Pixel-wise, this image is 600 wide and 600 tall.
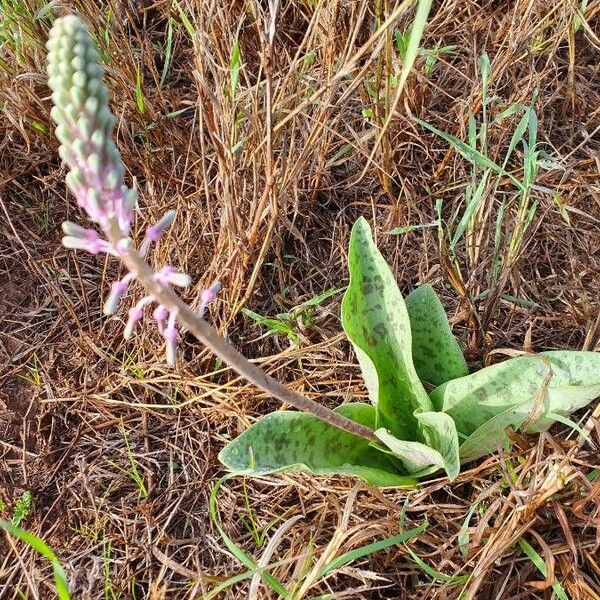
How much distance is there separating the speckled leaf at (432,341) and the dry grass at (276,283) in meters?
0.14

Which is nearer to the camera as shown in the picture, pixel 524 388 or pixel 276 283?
pixel 524 388

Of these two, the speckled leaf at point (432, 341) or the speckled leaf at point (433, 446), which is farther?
the speckled leaf at point (432, 341)

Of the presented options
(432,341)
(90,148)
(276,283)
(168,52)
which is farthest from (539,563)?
(168,52)

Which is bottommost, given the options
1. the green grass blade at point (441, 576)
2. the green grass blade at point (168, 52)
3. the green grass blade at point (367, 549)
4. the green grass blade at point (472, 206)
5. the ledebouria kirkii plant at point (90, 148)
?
the green grass blade at point (441, 576)

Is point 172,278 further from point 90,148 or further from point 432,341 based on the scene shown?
point 432,341

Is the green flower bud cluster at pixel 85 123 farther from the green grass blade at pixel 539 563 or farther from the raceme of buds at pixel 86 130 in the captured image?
the green grass blade at pixel 539 563

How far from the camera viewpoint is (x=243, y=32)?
104 inches

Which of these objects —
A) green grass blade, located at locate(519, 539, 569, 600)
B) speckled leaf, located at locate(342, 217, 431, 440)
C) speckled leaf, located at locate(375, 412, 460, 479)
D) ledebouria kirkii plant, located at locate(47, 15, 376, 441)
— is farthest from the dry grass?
ledebouria kirkii plant, located at locate(47, 15, 376, 441)

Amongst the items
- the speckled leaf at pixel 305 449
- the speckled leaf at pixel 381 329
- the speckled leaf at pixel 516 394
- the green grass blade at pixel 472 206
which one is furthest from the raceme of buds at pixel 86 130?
the green grass blade at pixel 472 206

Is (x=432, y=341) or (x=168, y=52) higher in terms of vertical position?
(x=168, y=52)

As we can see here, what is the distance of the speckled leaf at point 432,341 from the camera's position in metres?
1.96

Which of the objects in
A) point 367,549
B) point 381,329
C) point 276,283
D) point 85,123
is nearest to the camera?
point 85,123

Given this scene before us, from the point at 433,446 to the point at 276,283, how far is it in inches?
31.6

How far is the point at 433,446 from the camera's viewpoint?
1866 millimetres
